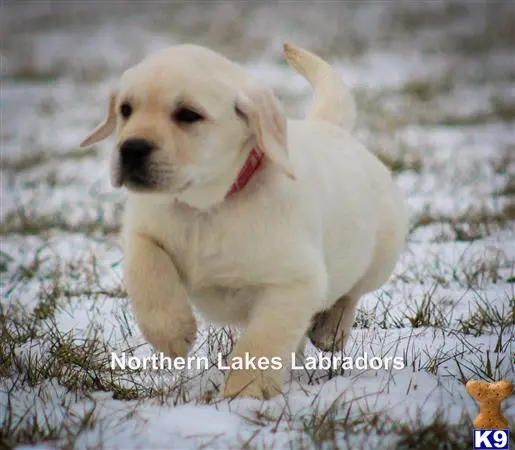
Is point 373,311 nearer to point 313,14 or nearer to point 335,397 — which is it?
point 335,397

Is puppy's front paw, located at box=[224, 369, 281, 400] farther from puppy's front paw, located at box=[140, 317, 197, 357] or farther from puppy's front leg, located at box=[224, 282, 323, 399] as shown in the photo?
puppy's front paw, located at box=[140, 317, 197, 357]

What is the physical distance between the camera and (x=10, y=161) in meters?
8.70

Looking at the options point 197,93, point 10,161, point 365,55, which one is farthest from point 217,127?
point 365,55

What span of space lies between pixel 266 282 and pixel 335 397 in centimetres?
45

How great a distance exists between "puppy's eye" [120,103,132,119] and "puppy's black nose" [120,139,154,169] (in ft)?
0.64

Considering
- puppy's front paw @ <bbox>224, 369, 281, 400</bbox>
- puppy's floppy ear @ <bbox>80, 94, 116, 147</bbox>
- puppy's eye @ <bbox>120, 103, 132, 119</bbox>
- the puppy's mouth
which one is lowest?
puppy's front paw @ <bbox>224, 369, 281, 400</bbox>

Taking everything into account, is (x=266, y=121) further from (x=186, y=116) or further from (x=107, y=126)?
(x=107, y=126)

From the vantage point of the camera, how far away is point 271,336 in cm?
258

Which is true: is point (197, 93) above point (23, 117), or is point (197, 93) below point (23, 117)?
below

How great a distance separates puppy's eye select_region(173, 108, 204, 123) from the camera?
258 centimetres

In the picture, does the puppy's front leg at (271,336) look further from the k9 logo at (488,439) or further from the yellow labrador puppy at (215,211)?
the k9 logo at (488,439)

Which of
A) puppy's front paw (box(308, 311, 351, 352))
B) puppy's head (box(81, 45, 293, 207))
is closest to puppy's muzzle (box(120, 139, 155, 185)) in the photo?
puppy's head (box(81, 45, 293, 207))

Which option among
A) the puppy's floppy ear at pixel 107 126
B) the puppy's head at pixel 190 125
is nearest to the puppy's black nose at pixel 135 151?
the puppy's head at pixel 190 125

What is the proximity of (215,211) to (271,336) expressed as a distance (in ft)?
1.45
